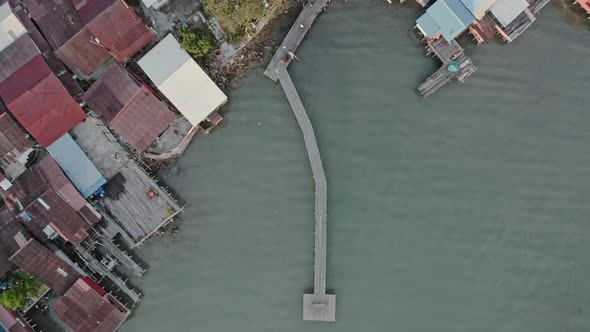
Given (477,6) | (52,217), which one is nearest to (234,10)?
(477,6)

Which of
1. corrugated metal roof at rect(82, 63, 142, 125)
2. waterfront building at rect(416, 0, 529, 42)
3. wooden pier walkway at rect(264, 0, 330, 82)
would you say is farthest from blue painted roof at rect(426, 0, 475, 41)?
corrugated metal roof at rect(82, 63, 142, 125)

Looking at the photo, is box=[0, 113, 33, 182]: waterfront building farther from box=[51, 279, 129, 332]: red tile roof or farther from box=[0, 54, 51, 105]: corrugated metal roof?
box=[51, 279, 129, 332]: red tile roof

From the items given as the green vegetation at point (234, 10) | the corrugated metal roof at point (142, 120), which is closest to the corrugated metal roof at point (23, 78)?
the corrugated metal roof at point (142, 120)

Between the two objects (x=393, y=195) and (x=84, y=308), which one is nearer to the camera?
(x=84, y=308)

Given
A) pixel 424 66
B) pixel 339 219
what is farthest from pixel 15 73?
pixel 424 66

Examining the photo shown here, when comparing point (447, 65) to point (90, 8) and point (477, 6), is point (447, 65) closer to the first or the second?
point (477, 6)

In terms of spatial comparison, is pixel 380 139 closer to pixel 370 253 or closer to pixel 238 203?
pixel 370 253
